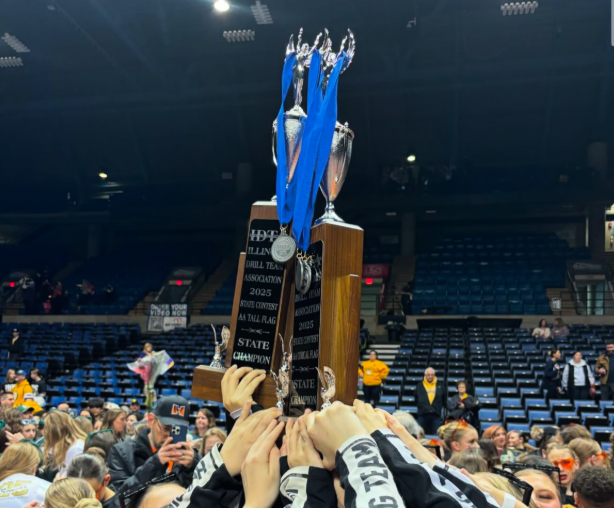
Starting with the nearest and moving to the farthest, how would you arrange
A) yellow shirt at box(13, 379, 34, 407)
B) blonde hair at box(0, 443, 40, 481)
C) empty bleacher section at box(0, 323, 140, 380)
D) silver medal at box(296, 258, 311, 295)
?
silver medal at box(296, 258, 311, 295), blonde hair at box(0, 443, 40, 481), yellow shirt at box(13, 379, 34, 407), empty bleacher section at box(0, 323, 140, 380)

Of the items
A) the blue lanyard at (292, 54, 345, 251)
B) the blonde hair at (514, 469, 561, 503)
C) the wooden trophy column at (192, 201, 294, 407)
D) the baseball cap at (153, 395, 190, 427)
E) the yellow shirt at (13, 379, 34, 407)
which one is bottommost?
the yellow shirt at (13, 379, 34, 407)

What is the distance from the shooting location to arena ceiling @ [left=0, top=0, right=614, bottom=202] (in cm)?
1844

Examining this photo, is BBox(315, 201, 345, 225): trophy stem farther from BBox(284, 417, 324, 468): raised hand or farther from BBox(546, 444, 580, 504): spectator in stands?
BBox(546, 444, 580, 504): spectator in stands

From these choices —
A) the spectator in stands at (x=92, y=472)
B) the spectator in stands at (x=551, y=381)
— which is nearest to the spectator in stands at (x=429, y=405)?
the spectator in stands at (x=551, y=381)

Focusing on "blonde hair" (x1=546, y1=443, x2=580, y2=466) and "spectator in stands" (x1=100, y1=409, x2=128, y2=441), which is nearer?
"blonde hair" (x1=546, y1=443, x2=580, y2=466)

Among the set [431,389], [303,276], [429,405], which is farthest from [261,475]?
[431,389]

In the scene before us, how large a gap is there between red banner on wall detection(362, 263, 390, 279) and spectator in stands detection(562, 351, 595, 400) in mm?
14015

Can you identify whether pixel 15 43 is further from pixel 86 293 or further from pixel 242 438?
pixel 242 438

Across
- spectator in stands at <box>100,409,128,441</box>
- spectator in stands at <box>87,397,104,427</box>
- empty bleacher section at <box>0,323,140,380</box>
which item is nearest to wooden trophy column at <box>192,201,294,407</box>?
spectator in stands at <box>100,409,128,441</box>

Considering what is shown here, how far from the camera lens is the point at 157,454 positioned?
11.6ft

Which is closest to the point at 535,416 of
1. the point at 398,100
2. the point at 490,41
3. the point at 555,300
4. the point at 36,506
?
the point at 36,506

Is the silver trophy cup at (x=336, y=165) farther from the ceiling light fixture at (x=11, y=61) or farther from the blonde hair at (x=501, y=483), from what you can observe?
the ceiling light fixture at (x=11, y=61)

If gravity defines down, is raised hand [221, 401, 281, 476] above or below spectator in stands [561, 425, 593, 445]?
above

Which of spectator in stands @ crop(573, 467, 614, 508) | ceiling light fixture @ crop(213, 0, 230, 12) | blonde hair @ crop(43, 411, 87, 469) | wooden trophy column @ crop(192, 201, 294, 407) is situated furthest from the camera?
ceiling light fixture @ crop(213, 0, 230, 12)
